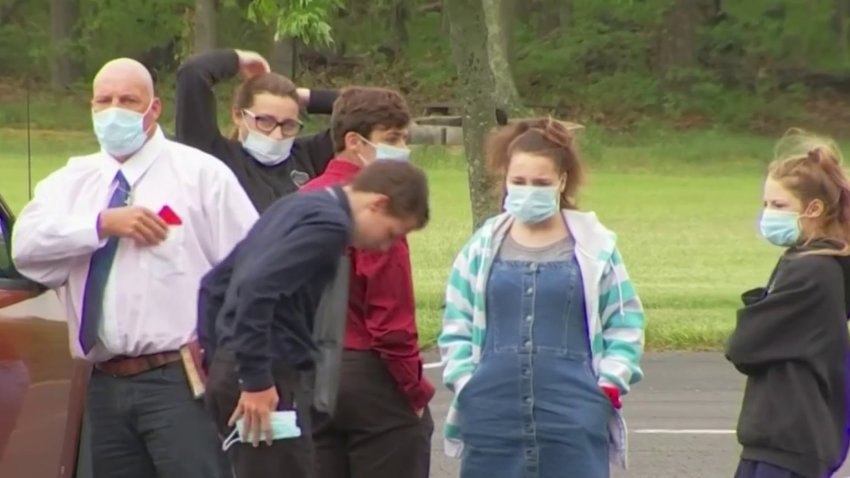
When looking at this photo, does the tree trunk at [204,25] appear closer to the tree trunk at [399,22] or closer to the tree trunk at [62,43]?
the tree trunk at [62,43]

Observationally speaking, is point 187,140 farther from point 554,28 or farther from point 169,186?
point 554,28

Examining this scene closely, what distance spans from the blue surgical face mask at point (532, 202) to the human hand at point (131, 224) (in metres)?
1.05

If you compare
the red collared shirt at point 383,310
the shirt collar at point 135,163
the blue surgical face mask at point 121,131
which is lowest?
the red collared shirt at point 383,310

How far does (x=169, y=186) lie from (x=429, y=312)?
8523 millimetres

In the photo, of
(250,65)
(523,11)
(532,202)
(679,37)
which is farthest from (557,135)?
(523,11)

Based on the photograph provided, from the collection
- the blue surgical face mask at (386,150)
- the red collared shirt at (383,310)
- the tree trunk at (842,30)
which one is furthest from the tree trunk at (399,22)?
the red collared shirt at (383,310)

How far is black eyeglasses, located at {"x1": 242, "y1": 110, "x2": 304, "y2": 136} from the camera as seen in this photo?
→ 573 centimetres

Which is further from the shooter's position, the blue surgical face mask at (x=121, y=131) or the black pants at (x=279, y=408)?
the blue surgical face mask at (x=121, y=131)

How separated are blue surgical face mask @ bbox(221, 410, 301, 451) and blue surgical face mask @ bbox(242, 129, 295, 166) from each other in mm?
1516

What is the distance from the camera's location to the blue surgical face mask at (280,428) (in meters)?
4.43

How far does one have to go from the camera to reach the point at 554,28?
57938mm

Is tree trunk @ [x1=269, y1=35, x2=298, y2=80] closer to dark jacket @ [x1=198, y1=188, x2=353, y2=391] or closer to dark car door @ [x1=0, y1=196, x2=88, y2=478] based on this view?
dark car door @ [x1=0, y1=196, x2=88, y2=478]

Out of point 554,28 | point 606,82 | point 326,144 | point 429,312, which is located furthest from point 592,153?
point 326,144

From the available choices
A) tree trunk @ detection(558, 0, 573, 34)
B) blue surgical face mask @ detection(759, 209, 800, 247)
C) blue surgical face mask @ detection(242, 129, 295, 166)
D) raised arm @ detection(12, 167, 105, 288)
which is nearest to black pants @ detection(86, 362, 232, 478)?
raised arm @ detection(12, 167, 105, 288)
